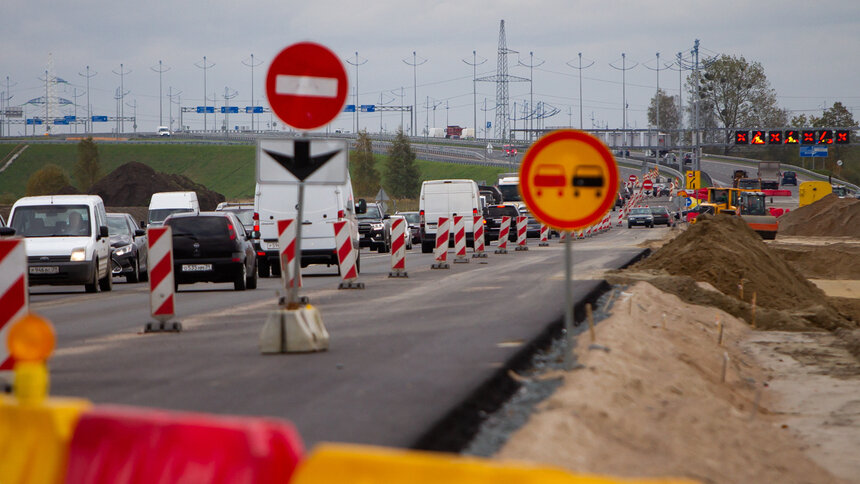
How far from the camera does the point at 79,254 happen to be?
72.6ft

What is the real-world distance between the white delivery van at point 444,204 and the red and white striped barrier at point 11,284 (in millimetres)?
33696

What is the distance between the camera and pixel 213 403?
7.50 meters

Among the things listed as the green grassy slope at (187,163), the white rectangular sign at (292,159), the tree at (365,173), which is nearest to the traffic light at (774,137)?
the tree at (365,173)

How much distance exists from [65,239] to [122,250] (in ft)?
15.6

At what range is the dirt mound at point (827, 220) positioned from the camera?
62.9 m

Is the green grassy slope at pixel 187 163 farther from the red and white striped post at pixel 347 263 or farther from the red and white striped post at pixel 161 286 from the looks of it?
the red and white striped post at pixel 161 286

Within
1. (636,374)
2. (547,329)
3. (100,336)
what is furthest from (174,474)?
(100,336)

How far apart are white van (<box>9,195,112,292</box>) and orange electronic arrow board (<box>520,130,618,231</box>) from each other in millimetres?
15046

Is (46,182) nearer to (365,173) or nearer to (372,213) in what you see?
(365,173)

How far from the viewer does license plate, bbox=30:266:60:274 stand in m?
21.8

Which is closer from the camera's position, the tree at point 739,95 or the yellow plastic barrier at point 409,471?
the yellow plastic barrier at point 409,471

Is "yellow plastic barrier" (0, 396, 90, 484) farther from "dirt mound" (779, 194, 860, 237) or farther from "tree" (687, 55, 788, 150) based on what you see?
"tree" (687, 55, 788, 150)

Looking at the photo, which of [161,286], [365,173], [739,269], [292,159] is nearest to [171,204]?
[739,269]

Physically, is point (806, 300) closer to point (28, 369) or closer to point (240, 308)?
point (240, 308)
